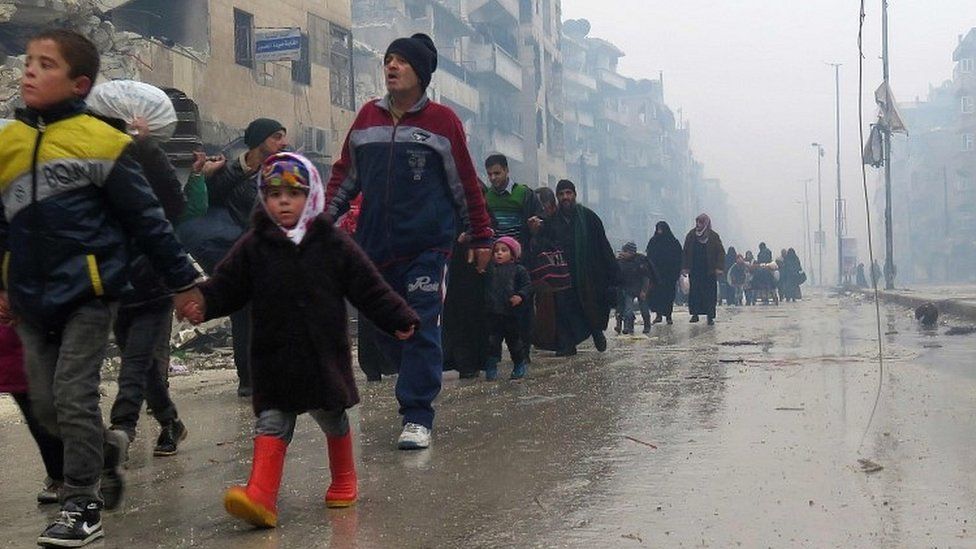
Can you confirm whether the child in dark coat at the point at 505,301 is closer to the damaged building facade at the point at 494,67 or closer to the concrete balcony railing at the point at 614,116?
the damaged building facade at the point at 494,67

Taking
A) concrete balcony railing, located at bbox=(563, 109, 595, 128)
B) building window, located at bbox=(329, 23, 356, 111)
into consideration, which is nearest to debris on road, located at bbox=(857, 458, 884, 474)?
building window, located at bbox=(329, 23, 356, 111)

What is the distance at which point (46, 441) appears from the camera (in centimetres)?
433

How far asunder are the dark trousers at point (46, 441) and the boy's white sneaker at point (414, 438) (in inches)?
60.5

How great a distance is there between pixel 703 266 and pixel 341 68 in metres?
15.6

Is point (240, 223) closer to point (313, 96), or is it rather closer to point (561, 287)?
point (561, 287)

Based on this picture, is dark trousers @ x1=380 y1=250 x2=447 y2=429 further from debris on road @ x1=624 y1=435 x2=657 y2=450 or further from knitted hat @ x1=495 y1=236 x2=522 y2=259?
knitted hat @ x1=495 y1=236 x2=522 y2=259

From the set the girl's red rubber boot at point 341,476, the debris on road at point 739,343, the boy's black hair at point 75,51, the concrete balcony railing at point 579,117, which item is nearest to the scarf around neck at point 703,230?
the debris on road at point 739,343

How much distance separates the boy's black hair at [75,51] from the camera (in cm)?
388

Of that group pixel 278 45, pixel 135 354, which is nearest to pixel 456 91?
pixel 278 45

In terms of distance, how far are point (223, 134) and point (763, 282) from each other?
60.5 ft

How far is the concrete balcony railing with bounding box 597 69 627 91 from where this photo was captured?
107750 millimetres

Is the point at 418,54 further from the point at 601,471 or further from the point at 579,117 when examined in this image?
the point at 579,117

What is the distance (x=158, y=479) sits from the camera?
502 centimetres

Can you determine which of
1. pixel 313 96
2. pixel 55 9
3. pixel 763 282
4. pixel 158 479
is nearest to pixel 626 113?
pixel 763 282
